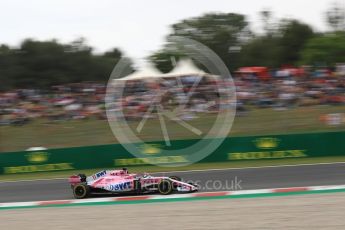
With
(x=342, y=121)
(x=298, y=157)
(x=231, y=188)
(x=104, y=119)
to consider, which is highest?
(x=104, y=119)

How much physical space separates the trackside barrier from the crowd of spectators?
398 centimetres

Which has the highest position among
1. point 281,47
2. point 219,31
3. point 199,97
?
point 219,31

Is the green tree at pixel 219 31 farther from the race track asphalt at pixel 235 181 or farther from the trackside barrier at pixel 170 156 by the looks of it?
the race track asphalt at pixel 235 181

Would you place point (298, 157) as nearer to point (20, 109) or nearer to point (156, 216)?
point (156, 216)

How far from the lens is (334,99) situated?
19.8m

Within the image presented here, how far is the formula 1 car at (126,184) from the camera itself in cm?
982

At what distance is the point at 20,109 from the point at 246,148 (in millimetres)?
11781

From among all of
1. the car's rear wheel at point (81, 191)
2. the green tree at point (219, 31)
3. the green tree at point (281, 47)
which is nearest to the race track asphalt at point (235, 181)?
the car's rear wheel at point (81, 191)

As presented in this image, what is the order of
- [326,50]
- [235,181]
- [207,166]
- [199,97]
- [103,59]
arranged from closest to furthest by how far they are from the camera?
[235,181] → [207,166] → [199,97] → [326,50] → [103,59]

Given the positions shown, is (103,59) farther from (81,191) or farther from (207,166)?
(81,191)

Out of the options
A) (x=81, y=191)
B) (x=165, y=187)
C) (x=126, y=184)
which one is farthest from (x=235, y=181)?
(x=81, y=191)

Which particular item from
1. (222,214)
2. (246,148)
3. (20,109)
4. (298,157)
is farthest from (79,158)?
(222,214)

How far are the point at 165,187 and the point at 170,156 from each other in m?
6.24

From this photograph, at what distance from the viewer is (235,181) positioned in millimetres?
11398
